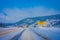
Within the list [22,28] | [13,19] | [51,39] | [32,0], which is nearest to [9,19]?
[13,19]

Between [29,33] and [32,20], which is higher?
[32,20]

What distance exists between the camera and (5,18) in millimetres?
3029

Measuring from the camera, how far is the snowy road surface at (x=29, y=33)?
2888 mm

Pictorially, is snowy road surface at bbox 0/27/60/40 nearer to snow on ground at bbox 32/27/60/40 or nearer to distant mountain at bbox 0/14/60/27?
snow on ground at bbox 32/27/60/40

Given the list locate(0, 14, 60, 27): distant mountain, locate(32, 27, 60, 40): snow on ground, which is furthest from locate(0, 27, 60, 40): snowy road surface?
locate(0, 14, 60, 27): distant mountain

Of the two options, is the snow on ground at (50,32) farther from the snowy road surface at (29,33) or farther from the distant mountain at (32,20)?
the distant mountain at (32,20)

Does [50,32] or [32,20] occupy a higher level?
[32,20]

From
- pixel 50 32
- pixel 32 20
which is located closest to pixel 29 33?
pixel 32 20

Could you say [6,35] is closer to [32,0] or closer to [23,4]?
[23,4]

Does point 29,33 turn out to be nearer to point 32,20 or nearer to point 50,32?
point 32,20

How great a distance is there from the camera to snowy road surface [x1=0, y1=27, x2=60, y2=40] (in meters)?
2.89

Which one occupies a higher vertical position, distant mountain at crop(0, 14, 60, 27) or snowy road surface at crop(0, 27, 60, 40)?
distant mountain at crop(0, 14, 60, 27)

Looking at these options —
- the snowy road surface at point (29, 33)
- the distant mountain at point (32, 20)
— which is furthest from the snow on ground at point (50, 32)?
the distant mountain at point (32, 20)

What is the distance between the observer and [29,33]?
2.91 meters
